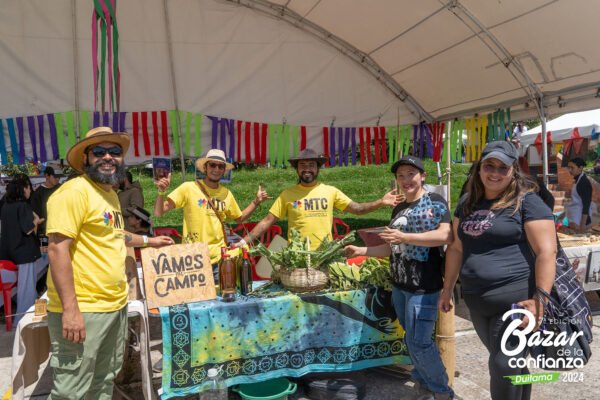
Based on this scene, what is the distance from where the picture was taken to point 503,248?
2398 millimetres

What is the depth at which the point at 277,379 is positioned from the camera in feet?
10.6

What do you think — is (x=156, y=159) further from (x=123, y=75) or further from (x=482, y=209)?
(x=482, y=209)

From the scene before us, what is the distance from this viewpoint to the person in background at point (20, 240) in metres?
5.30

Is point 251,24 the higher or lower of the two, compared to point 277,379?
higher

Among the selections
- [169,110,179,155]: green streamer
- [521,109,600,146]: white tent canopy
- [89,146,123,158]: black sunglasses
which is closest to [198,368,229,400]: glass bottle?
[89,146,123,158]: black sunglasses

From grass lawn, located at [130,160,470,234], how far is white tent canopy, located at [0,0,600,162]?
21.6 ft

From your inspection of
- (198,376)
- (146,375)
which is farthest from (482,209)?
(146,375)

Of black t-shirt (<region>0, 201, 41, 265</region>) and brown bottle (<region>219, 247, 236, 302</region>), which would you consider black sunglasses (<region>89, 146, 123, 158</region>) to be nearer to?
brown bottle (<region>219, 247, 236, 302</region>)

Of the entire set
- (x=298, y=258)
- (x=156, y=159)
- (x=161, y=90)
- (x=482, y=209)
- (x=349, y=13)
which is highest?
(x=349, y=13)

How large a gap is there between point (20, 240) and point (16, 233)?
0.32 ft

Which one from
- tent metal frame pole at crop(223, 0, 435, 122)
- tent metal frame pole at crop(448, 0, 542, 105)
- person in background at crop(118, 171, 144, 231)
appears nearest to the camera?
tent metal frame pole at crop(448, 0, 542, 105)

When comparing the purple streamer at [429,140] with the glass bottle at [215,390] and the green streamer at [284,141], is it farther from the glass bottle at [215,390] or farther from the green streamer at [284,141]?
the glass bottle at [215,390]

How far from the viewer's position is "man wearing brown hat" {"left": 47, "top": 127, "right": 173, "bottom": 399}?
7.52ft

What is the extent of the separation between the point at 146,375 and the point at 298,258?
128 cm
